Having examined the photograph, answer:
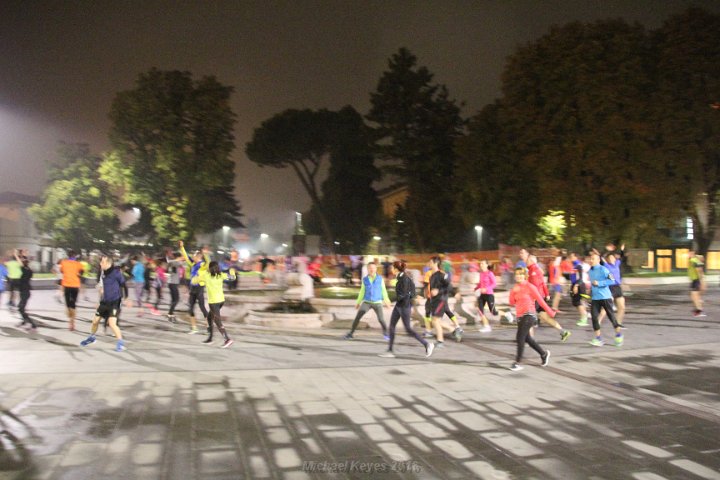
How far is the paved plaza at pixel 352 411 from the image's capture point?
15.2 ft

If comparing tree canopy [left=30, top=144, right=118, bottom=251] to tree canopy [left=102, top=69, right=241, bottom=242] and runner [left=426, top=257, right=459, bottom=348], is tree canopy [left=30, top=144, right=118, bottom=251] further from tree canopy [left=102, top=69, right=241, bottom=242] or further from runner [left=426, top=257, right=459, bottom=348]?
runner [left=426, top=257, right=459, bottom=348]

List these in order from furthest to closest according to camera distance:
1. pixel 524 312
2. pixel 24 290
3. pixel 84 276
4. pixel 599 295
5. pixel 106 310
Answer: pixel 84 276 → pixel 24 290 → pixel 599 295 → pixel 106 310 → pixel 524 312

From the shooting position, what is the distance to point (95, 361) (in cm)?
859

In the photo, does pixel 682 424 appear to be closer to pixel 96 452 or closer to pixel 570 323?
pixel 96 452

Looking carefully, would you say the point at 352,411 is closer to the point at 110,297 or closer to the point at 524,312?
the point at 524,312

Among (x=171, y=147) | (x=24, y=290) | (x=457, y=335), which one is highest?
(x=171, y=147)

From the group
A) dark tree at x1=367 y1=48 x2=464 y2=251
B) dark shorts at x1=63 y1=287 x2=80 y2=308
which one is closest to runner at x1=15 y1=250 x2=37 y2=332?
dark shorts at x1=63 y1=287 x2=80 y2=308

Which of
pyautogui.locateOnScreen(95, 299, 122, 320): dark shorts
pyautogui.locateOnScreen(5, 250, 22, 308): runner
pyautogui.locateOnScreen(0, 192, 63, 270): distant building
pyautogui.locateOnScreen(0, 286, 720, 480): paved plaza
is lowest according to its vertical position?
pyautogui.locateOnScreen(0, 286, 720, 480): paved plaza

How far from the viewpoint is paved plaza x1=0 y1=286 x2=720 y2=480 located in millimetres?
4625

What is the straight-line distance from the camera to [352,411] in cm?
612

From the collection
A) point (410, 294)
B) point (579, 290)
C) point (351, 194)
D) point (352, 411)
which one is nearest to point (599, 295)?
point (579, 290)

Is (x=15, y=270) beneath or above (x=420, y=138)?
beneath

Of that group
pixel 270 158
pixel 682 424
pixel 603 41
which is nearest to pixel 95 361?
pixel 682 424

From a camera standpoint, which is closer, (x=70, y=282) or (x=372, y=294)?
(x=372, y=294)
